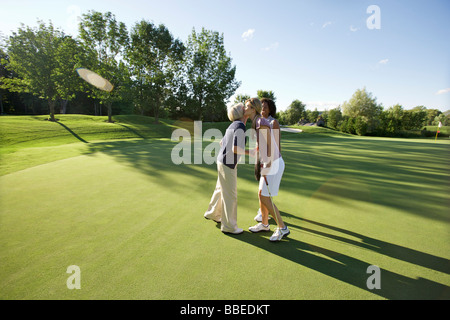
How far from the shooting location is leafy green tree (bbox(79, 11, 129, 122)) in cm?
2873

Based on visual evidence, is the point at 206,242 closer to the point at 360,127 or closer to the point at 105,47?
the point at 105,47

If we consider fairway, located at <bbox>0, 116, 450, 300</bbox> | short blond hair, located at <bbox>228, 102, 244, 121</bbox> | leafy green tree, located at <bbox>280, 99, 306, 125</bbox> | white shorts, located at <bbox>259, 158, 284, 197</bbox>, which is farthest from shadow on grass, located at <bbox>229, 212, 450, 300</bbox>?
leafy green tree, located at <bbox>280, 99, 306, 125</bbox>

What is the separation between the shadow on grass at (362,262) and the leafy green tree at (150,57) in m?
34.8

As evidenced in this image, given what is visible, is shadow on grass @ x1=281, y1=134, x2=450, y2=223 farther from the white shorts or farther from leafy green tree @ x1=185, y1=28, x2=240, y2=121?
leafy green tree @ x1=185, y1=28, x2=240, y2=121

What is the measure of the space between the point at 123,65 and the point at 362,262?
35.8 m

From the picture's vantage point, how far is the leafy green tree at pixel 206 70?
127ft

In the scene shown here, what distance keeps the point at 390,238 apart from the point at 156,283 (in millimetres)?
4138

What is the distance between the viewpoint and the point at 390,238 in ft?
13.0

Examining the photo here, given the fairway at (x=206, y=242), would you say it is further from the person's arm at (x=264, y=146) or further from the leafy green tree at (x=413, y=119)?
the leafy green tree at (x=413, y=119)

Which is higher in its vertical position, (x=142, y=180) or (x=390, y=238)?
(x=142, y=180)

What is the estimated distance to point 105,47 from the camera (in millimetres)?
30234

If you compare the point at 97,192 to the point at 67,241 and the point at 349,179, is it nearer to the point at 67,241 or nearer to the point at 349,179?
the point at 67,241

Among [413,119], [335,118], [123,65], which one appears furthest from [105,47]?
[413,119]
